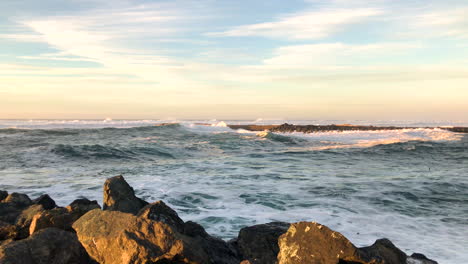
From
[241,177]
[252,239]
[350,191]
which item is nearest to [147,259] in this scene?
[252,239]

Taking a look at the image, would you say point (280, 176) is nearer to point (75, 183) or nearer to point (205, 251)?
point (75, 183)

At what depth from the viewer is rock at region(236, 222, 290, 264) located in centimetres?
383

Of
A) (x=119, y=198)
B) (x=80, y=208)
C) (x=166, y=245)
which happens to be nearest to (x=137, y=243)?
(x=166, y=245)

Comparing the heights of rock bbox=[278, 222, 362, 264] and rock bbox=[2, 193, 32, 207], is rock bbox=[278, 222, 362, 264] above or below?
above

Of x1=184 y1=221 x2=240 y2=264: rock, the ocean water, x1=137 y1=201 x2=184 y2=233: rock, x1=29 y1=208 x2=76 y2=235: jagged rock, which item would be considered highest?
x1=137 y1=201 x2=184 y2=233: rock

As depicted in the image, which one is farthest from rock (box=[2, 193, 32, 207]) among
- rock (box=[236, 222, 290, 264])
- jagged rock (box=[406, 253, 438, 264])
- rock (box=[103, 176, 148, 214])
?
jagged rock (box=[406, 253, 438, 264])

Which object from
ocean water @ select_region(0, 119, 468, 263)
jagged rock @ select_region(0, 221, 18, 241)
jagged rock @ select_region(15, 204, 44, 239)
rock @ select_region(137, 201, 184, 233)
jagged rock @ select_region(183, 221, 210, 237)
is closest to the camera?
rock @ select_region(137, 201, 184, 233)

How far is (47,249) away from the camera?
11.8ft

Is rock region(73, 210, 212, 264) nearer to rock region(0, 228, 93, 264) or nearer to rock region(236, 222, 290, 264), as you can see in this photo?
rock region(0, 228, 93, 264)

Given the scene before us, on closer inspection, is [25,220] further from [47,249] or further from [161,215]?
[161,215]

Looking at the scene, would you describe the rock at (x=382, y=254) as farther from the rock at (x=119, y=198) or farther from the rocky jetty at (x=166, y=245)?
the rock at (x=119, y=198)

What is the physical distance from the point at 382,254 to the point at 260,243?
1.21 m

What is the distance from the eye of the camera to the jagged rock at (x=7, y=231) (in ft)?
14.7

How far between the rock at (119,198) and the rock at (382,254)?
3163mm
